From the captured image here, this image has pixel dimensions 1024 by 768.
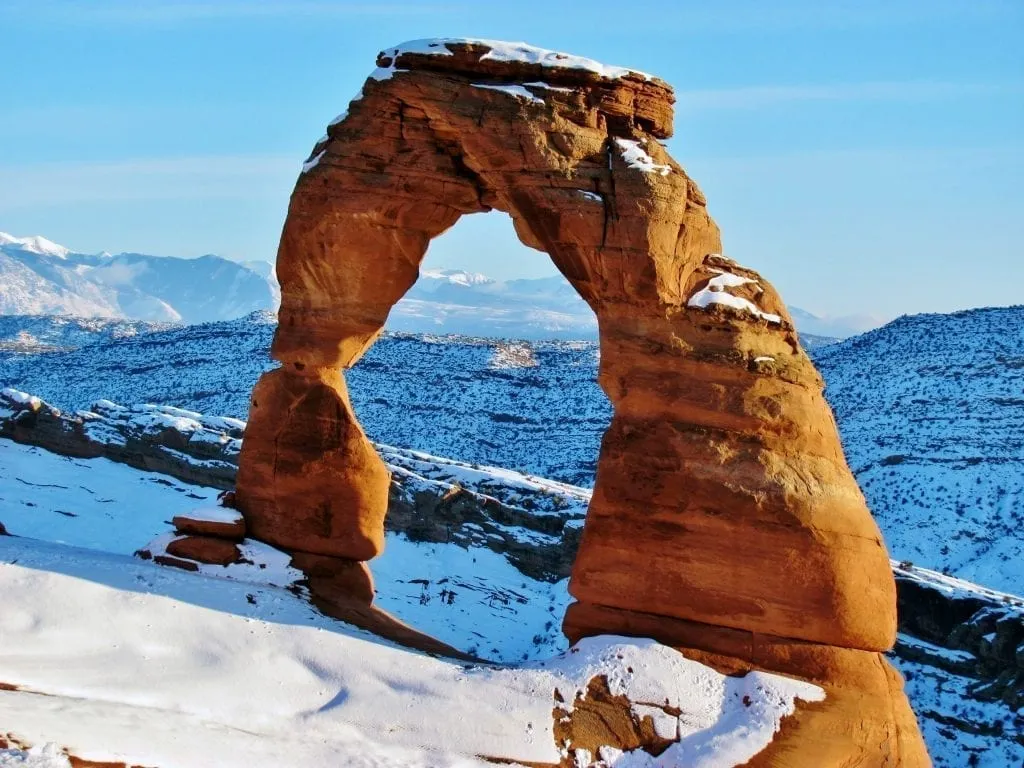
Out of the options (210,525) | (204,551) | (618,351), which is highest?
(618,351)

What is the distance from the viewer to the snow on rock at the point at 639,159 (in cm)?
2189

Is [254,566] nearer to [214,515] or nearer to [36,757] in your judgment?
[214,515]

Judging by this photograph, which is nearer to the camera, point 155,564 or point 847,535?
point 847,535

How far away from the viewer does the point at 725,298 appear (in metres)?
21.8

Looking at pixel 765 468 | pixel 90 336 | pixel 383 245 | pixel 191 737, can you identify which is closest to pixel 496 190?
pixel 383 245

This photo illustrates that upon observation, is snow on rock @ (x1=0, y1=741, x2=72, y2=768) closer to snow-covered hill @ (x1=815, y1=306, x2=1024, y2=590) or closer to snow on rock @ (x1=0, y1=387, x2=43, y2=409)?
snow on rock @ (x1=0, y1=387, x2=43, y2=409)

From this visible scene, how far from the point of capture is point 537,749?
749 inches

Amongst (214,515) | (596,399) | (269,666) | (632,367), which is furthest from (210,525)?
(596,399)

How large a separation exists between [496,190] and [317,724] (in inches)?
362

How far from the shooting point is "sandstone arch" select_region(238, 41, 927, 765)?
2088 centimetres

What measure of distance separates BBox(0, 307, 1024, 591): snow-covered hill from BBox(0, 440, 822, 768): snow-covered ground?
28.9 meters

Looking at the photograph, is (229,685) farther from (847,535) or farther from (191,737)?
(847,535)

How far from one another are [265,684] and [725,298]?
9.08 metres

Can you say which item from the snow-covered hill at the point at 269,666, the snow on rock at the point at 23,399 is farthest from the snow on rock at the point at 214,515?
the snow on rock at the point at 23,399
